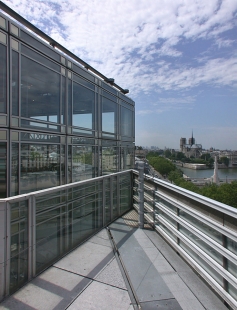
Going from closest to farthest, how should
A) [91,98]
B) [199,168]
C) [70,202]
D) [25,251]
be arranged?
[25,251] < [70,202] < [91,98] < [199,168]

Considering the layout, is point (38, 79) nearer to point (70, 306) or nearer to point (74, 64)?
point (74, 64)

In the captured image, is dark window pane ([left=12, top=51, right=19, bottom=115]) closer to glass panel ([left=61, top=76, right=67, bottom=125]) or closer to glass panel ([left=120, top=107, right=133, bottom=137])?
glass panel ([left=61, top=76, right=67, bottom=125])

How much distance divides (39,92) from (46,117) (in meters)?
0.64

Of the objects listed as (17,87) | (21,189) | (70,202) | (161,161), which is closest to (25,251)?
(70,202)

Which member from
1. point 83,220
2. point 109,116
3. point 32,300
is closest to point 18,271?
point 32,300

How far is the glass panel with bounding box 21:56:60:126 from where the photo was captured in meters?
5.08

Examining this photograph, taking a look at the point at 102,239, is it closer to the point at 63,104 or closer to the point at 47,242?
the point at 47,242

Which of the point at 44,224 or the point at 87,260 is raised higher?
the point at 44,224

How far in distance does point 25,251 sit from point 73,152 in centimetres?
364

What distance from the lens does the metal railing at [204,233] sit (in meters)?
2.82

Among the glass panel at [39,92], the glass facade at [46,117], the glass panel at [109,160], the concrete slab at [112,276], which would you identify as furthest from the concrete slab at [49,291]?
the glass panel at [109,160]

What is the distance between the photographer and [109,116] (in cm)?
897

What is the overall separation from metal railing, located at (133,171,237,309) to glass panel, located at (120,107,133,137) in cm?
545

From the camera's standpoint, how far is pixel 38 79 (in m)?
5.46
